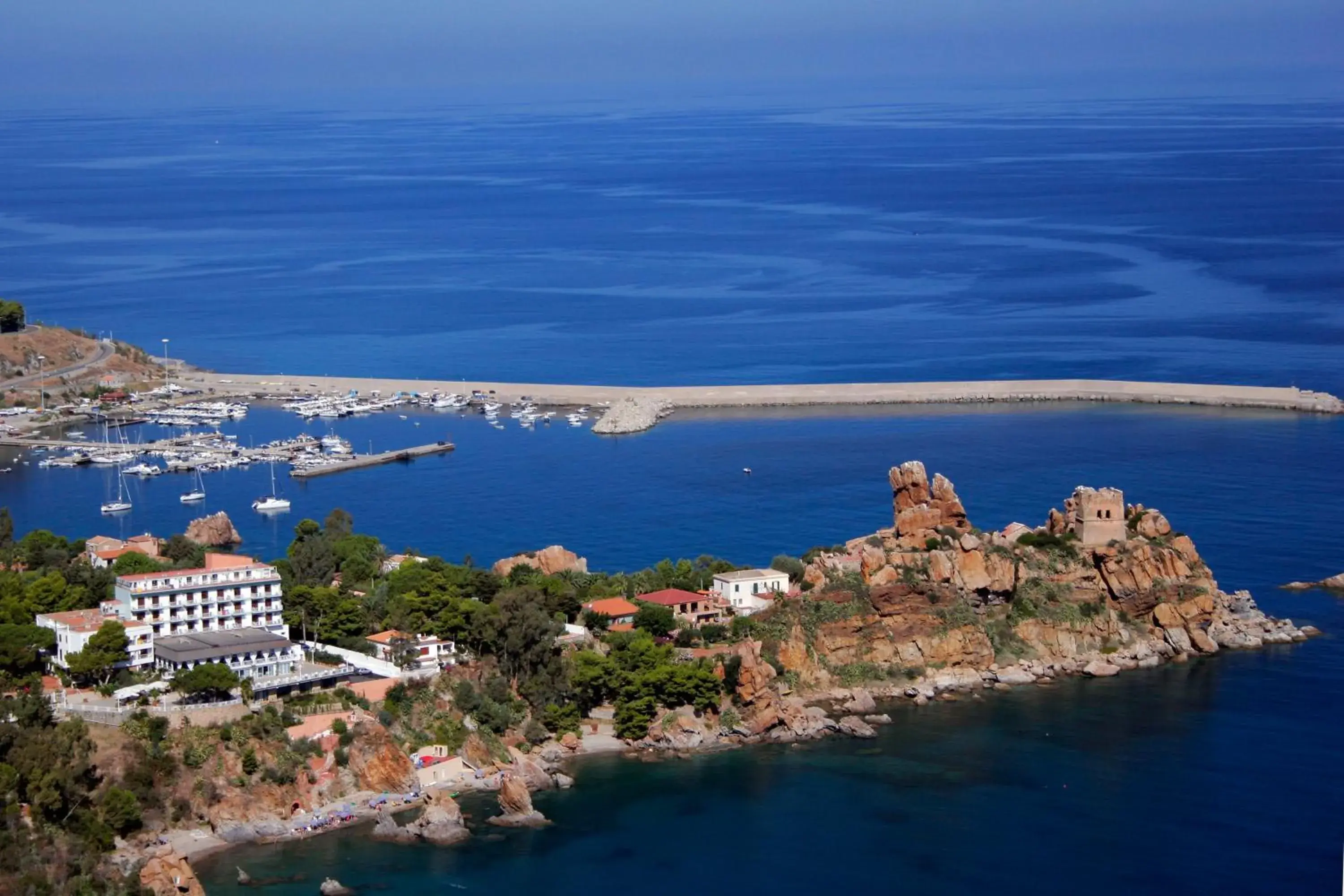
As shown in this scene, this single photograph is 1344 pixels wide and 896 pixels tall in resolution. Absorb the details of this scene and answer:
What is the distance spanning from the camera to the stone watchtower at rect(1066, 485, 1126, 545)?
1697 inches

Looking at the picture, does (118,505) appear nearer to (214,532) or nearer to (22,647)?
(214,532)

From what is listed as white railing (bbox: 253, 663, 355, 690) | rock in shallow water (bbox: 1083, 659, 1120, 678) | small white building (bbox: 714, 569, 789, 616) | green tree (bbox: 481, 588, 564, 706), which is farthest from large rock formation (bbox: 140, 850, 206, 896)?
rock in shallow water (bbox: 1083, 659, 1120, 678)

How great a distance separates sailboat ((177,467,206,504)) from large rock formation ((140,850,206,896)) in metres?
34.6

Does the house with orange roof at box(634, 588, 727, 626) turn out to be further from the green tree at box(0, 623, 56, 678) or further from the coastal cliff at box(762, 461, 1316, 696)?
the green tree at box(0, 623, 56, 678)

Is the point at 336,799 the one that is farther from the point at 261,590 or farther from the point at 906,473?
the point at 906,473

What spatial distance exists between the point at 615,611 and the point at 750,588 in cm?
359

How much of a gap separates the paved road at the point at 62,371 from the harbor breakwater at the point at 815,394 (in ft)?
18.9

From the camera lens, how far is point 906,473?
4331 cm

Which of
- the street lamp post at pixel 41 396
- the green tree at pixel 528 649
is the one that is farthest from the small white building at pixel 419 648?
the street lamp post at pixel 41 396

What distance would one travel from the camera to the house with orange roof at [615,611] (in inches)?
1603

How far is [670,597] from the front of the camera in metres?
42.1

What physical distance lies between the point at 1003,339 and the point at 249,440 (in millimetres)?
37409

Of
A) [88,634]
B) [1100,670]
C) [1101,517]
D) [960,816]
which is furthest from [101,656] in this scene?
[1101,517]

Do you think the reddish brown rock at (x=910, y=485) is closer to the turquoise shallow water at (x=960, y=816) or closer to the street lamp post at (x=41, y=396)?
the turquoise shallow water at (x=960, y=816)
